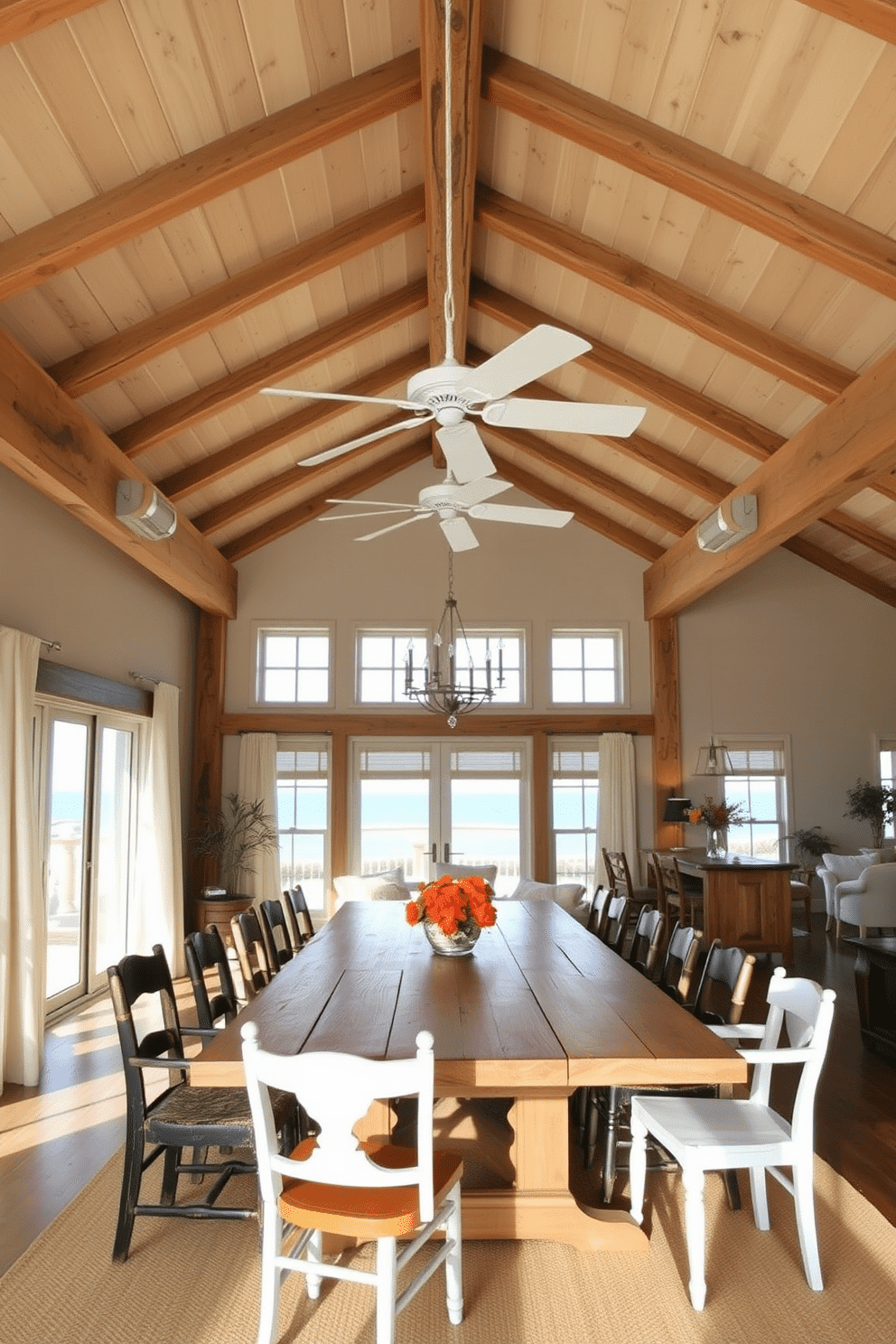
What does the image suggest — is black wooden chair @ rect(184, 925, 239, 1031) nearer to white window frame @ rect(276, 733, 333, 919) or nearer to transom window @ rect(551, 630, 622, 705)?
white window frame @ rect(276, 733, 333, 919)

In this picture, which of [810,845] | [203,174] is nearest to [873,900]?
[810,845]

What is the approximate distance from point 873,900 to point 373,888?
4319mm

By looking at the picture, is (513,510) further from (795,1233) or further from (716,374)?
(795,1233)

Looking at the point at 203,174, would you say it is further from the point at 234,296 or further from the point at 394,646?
the point at 394,646

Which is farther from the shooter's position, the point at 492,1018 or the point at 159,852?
the point at 159,852

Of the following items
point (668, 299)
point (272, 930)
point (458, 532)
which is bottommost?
point (272, 930)

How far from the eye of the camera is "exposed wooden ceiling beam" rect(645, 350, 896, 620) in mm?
4984

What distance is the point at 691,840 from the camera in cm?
998

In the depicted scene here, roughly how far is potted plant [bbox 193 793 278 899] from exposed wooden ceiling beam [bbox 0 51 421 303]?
20.2 feet

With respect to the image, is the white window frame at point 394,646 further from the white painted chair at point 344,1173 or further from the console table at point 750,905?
the white painted chair at point 344,1173

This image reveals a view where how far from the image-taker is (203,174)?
4.36 meters

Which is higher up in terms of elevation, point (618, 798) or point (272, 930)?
point (618, 798)

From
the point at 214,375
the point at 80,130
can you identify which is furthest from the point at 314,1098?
the point at 214,375

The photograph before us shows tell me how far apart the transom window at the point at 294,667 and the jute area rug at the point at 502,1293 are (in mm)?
6860
